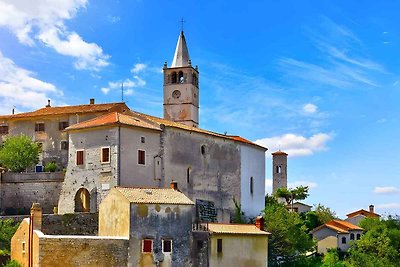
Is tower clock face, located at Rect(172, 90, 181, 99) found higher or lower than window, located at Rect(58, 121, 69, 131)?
higher

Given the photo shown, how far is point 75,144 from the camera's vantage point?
51062 mm

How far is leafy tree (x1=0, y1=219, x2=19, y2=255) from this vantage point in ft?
141

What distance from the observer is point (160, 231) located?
4044 cm

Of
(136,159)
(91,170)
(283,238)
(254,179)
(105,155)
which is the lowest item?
(283,238)

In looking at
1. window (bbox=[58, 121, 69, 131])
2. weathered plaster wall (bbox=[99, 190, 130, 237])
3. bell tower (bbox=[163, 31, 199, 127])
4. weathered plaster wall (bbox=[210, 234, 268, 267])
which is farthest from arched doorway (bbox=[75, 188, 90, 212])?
bell tower (bbox=[163, 31, 199, 127])

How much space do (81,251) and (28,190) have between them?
15418 millimetres

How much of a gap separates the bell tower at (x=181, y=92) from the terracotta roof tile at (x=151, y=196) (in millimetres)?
33983

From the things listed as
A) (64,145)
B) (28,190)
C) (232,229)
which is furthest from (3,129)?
(232,229)

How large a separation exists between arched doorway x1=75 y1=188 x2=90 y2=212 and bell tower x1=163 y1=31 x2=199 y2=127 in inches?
1079

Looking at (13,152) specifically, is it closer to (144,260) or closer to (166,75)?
(144,260)

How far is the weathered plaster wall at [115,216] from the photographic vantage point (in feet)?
131

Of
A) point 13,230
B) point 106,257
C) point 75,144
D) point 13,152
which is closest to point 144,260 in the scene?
point 106,257

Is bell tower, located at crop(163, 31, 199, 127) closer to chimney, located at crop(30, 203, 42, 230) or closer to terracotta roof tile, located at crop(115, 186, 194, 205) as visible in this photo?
terracotta roof tile, located at crop(115, 186, 194, 205)

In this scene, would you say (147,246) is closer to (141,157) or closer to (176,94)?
(141,157)
